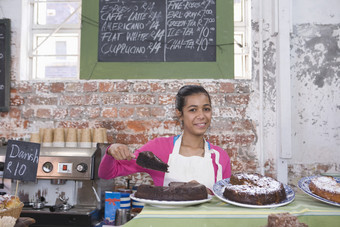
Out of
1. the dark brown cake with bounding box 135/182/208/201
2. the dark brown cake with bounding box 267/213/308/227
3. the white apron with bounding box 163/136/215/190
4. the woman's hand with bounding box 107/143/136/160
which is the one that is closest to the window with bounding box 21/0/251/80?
the white apron with bounding box 163/136/215/190

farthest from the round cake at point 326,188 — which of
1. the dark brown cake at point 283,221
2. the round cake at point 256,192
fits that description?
the dark brown cake at point 283,221

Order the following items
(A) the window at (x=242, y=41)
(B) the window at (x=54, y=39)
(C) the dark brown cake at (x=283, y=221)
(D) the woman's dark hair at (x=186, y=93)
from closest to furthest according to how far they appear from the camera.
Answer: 1. (C) the dark brown cake at (x=283, y=221)
2. (D) the woman's dark hair at (x=186, y=93)
3. (A) the window at (x=242, y=41)
4. (B) the window at (x=54, y=39)

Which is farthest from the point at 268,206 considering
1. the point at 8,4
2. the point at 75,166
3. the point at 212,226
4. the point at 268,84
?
the point at 8,4

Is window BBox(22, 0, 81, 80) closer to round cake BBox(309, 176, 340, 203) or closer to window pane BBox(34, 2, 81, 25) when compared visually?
window pane BBox(34, 2, 81, 25)

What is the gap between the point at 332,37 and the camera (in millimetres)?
2373

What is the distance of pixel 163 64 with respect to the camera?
244 centimetres

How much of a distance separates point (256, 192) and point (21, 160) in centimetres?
102

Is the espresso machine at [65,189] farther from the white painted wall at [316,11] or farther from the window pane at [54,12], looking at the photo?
the white painted wall at [316,11]

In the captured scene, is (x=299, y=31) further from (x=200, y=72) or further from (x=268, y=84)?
(x=200, y=72)

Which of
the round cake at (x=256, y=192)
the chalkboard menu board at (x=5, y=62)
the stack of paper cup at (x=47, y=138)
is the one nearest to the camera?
the round cake at (x=256, y=192)

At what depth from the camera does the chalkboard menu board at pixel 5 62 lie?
2426 millimetres

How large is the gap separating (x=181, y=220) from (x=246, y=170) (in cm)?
151

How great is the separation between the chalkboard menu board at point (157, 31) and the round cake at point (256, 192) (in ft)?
4.95

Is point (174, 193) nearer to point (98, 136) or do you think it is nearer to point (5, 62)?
point (98, 136)
